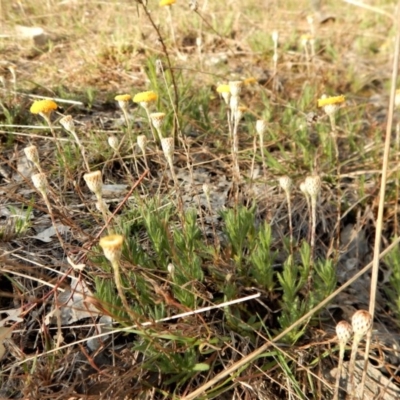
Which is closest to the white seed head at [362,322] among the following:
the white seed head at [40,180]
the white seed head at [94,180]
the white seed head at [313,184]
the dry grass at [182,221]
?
the dry grass at [182,221]

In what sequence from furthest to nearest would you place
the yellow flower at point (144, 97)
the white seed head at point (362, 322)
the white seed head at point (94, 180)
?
the yellow flower at point (144, 97), the white seed head at point (94, 180), the white seed head at point (362, 322)

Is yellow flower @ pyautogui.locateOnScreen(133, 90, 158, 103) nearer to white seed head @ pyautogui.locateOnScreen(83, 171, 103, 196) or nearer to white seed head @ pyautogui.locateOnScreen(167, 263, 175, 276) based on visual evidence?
white seed head @ pyautogui.locateOnScreen(83, 171, 103, 196)

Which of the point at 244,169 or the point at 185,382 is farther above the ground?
the point at 244,169

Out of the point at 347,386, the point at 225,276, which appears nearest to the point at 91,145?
the point at 225,276

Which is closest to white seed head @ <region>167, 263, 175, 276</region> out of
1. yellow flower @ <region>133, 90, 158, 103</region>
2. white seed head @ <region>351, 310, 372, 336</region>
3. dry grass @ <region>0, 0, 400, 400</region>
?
dry grass @ <region>0, 0, 400, 400</region>

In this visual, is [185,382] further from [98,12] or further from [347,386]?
[98,12]

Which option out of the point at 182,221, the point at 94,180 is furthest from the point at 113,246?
the point at 182,221

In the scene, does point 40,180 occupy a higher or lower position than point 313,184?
higher

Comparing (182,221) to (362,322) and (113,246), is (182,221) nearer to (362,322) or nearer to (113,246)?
(113,246)

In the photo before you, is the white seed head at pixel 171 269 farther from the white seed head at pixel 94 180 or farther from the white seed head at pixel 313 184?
the white seed head at pixel 313 184

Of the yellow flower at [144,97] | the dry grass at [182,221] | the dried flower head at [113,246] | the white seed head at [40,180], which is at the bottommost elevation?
the dry grass at [182,221]

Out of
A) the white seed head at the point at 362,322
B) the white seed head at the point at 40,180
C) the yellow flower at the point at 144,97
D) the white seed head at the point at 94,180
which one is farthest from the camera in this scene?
the yellow flower at the point at 144,97
